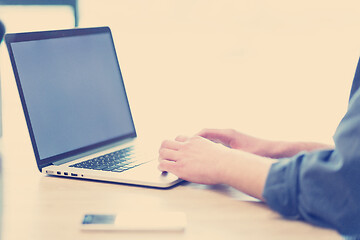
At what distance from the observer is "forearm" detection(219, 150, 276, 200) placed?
71 centimetres

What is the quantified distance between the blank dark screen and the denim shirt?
0.46 m

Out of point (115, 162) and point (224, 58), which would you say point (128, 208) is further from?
point (224, 58)

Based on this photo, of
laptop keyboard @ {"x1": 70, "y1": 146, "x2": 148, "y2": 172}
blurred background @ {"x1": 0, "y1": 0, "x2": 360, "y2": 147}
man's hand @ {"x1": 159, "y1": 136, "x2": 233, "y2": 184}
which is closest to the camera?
man's hand @ {"x1": 159, "y1": 136, "x2": 233, "y2": 184}

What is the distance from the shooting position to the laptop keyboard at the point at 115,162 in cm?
87

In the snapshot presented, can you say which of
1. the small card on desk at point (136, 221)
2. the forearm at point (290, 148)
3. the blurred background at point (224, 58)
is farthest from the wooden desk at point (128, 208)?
the blurred background at point (224, 58)

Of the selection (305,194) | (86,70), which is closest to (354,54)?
(86,70)

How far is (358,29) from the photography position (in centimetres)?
251

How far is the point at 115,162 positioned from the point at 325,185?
41cm

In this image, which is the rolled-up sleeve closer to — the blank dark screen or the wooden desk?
the wooden desk

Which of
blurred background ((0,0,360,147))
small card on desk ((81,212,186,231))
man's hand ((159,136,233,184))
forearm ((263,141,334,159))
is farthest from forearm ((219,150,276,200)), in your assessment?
blurred background ((0,0,360,147))

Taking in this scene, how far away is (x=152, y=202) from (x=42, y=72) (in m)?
0.39

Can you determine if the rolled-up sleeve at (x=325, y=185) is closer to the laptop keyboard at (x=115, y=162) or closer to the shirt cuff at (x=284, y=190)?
the shirt cuff at (x=284, y=190)

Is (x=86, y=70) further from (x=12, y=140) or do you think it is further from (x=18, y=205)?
(x=18, y=205)

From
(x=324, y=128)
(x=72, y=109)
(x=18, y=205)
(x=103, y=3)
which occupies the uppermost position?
(x=103, y=3)
